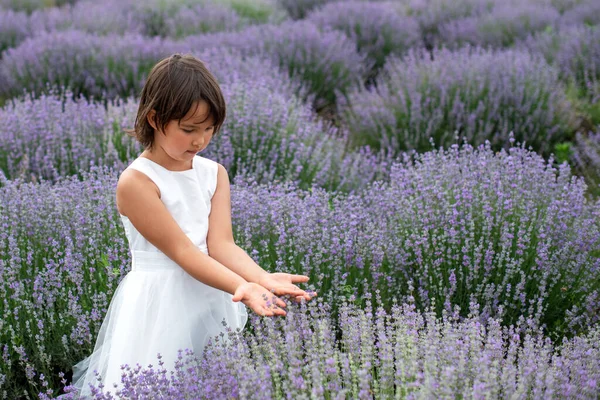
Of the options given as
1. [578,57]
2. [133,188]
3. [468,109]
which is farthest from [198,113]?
[578,57]

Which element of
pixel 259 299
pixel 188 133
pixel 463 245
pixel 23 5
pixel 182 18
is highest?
pixel 188 133

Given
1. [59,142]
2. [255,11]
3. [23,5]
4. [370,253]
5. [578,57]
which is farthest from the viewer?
[23,5]

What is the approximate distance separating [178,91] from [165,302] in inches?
23.8

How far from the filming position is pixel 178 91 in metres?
2.00

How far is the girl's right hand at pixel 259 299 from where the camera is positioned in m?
1.86

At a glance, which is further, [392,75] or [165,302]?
[392,75]

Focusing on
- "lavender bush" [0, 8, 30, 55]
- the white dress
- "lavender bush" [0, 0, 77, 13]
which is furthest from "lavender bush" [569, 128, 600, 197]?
"lavender bush" [0, 0, 77, 13]

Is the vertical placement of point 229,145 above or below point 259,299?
below

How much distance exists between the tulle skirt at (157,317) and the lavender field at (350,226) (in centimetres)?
7

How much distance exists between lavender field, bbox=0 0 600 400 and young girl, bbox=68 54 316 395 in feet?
0.29

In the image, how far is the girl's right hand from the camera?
6.10 ft

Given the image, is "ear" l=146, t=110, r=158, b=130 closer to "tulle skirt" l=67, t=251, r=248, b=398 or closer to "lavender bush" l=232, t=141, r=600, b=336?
"tulle skirt" l=67, t=251, r=248, b=398

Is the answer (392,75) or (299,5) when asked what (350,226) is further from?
(299,5)

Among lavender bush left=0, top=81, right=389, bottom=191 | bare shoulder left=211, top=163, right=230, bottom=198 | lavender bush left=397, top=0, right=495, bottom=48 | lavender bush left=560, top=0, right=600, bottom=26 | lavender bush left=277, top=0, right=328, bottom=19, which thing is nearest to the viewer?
bare shoulder left=211, top=163, right=230, bottom=198
